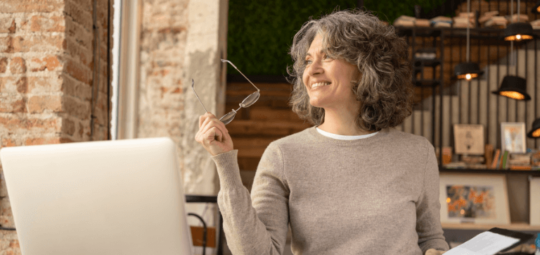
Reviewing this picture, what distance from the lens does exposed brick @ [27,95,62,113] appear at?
169 centimetres

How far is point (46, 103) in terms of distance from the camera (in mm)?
1693

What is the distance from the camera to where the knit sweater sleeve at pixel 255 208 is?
104 centimetres

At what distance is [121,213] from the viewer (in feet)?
2.59

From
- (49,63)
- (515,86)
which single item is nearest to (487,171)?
(515,86)

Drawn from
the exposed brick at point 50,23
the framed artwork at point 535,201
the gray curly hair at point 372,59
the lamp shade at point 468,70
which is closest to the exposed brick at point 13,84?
the exposed brick at point 50,23

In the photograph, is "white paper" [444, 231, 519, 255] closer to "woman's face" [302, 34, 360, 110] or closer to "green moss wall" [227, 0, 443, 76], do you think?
"woman's face" [302, 34, 360, 110]

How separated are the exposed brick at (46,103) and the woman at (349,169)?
93 centimetres

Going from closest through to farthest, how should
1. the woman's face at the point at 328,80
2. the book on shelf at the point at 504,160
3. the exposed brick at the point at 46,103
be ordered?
the woman's face at the point at 328,80, the exposed brick at the point at 46,103, the book on shelf at the point at 504,160

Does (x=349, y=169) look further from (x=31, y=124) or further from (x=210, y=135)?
(x=31, y=124)

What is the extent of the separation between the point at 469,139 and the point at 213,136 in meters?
4.02

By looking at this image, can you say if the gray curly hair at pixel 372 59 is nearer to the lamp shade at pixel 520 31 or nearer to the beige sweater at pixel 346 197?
the beige sweater at pixel 346 197

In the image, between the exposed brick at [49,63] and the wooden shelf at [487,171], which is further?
the wooden shelf at [487,171]

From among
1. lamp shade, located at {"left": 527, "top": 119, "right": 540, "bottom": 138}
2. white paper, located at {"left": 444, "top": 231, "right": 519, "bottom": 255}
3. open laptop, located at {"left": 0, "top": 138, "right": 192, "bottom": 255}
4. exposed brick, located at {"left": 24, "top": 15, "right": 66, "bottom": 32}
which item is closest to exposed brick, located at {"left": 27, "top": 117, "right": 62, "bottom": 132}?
exposed brick, located at {"left": 24, "top": 15, "right": 66, "bottom": 32}

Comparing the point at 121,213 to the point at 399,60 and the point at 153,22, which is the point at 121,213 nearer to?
the point at 399,60
